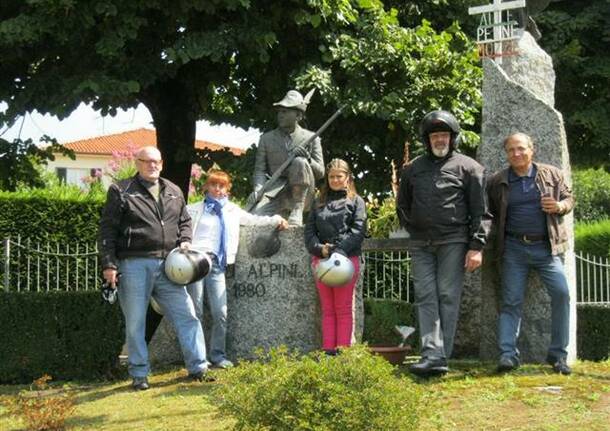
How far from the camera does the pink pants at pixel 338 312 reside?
773 centimetres

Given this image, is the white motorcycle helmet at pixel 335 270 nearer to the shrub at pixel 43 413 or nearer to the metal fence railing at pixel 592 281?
the shrub at pixel 43 413

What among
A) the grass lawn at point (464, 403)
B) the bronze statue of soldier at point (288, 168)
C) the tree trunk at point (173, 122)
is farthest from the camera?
the tree trunk at point (173, 122)

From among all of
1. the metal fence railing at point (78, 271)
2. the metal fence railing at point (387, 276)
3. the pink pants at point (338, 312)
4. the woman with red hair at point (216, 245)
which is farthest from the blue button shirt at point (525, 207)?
the metal fence railing at point (387, 276)

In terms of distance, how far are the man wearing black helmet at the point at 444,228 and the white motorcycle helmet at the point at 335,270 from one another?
0.57m

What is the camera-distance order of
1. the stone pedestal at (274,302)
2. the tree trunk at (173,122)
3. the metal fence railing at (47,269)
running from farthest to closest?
1. the tree trunk at (173,122)
2. the metal fence railing at (47,269)
3. the stone pedestal at (274,302)

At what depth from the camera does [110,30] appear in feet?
38.3

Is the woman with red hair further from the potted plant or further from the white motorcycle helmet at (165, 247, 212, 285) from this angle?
the potted plant

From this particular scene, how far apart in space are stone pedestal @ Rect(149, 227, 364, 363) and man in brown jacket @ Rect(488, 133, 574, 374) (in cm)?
186

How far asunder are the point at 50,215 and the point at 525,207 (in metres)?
9.08

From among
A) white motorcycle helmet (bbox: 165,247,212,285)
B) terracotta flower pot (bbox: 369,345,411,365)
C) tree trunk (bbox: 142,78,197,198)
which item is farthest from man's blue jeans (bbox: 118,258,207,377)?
tree trunk (bbox: 142,78,197,198)

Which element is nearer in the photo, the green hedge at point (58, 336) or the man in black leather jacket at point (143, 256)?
the man in black leather jacket at point (143, 256)

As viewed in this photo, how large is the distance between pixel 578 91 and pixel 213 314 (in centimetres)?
975

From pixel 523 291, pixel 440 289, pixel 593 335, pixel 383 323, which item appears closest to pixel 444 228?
pixel 440 289

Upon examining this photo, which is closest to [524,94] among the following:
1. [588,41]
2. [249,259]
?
[249,259]
